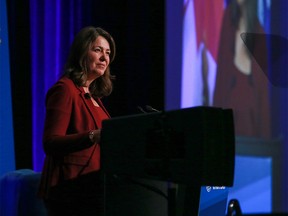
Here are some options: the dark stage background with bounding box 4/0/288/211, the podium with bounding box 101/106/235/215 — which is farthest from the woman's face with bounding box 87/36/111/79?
the dark stage background with bounding box 4/0/288/211

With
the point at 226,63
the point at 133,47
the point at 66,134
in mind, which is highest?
the point at 133,47

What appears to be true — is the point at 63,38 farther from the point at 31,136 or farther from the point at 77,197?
the point at 77,197

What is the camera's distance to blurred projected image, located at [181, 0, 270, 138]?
3.71 meters

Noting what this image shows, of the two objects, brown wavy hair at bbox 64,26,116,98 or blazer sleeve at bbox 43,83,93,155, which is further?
brown wavy hair at bbox 64,26,116,98

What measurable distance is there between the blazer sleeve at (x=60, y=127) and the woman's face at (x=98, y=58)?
15cm

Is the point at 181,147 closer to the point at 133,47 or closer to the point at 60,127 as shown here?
the point at 60,127

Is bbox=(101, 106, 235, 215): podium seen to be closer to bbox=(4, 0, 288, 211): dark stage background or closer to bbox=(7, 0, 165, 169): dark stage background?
bbox=(4, 0, 288, 211): dark stage background

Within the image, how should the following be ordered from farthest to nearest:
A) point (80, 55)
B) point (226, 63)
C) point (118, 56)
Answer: point (118, 56), point (226, 63), point (80, 55)

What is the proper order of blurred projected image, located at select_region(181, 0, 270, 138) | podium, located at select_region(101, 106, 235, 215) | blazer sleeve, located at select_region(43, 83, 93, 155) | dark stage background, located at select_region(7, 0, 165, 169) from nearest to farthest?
podium, located at select_region(101, 106, 235, 215) → blazer sleeve, located at select_region(43, 83, 93, 155) → blurred projected image, located at select_region(181, 0, 270, 138) → dark stage background, located at select_region(7, 0, 165, 169)

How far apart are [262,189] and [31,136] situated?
5.47 ft

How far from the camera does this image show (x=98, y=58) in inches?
72.1

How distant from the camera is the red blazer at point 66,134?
159cm

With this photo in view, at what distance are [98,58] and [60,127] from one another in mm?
326

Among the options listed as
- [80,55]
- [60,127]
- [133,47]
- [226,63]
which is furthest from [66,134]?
[133,47]
